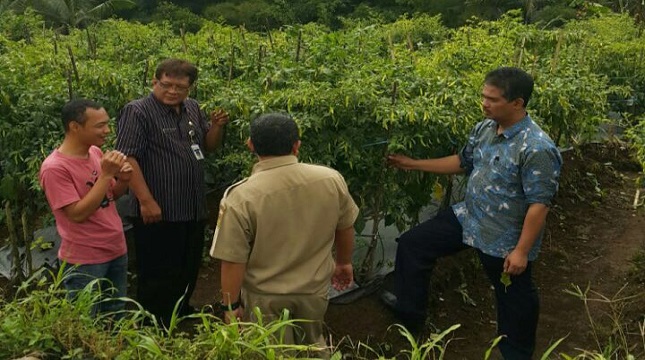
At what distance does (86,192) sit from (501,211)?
203 centimetres

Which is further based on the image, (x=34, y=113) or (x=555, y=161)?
(x=34, y=113)

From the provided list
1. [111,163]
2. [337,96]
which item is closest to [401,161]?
[337,96]

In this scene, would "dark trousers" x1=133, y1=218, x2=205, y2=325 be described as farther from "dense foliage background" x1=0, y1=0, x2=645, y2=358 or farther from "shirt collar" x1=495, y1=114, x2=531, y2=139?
"shirt collar" x1=495, y1=114, x2=531, y2=139

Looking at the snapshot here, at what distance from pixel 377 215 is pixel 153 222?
→ 52.6 inches

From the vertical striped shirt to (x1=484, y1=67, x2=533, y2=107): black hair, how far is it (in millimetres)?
1668

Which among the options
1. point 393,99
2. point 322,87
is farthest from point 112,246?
point 393,99

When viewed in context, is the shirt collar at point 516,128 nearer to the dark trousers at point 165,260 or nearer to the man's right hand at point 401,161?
the man's right hand at point 401,161

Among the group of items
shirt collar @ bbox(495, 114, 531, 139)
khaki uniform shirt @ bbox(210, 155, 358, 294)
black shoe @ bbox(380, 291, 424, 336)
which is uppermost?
shirt collar @ bbox(495, 114, 531, 139)

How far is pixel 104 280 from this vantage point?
→ 3.43 m

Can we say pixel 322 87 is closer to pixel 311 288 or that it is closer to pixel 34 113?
pixel 311 288

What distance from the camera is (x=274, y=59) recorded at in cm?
473

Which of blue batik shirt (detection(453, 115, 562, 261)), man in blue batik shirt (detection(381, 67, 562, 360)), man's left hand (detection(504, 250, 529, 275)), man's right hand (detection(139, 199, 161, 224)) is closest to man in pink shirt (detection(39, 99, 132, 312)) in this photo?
man's right hand (detection(139, 199, 161, 224))

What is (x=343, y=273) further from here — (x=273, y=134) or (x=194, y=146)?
(x=194, y=146)

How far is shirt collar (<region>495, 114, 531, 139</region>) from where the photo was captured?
11.0 feet
